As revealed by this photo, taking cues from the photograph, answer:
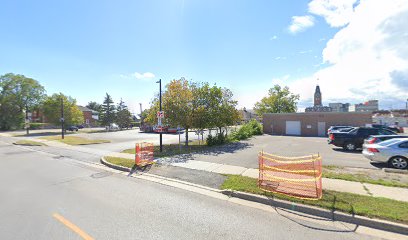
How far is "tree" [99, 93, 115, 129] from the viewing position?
4959 centimetres

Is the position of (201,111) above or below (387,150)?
above

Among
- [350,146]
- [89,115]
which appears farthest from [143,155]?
[89,115]

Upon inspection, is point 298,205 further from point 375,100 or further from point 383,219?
point 375,100

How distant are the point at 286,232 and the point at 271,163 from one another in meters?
5.99

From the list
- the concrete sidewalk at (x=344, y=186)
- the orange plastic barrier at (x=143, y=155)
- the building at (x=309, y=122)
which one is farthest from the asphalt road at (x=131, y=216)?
the building at (x=309, y=122)

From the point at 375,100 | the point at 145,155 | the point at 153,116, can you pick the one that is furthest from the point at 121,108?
the point at 375,100

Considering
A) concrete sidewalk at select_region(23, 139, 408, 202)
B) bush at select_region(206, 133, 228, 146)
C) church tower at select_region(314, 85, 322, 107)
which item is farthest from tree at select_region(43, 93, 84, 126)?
church tower at select_region(314, 85, 322, 107)

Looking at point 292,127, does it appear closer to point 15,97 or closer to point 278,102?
point 278,102

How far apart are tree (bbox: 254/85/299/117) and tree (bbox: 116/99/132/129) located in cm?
3158

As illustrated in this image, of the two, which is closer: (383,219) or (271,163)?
(383,219)

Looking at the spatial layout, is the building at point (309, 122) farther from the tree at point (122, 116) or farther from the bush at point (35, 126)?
the bush at point (35, 126)

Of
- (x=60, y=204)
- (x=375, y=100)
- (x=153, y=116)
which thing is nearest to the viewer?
(x=60, y=204)

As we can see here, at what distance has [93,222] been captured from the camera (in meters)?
4.82

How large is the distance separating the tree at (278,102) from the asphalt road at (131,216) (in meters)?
48.7
